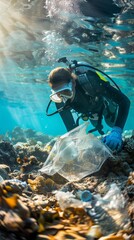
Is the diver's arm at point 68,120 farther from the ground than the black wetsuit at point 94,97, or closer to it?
closer to it

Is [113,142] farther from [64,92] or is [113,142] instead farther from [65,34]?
[65,34]

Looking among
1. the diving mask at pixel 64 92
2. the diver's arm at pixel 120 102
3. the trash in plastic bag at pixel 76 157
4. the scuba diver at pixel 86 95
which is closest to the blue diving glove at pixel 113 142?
the scuba diver at pixel 86 95

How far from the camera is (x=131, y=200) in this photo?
8.05ft

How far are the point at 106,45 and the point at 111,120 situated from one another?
8.30 m

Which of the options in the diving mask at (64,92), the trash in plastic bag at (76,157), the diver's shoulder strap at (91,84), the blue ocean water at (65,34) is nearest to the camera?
the trash in plastic bag at (76,157)

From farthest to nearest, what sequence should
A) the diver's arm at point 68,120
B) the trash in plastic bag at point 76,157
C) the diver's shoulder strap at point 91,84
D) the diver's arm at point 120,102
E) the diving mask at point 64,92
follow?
the diver's arm at point 68,120 → the diver's shoulder strap at point 91,84 → the diver's arm at point 120,102 → the diving mask at point 64,92 → the trash in plastic bag at point 76,157

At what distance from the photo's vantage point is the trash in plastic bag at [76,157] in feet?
11.6

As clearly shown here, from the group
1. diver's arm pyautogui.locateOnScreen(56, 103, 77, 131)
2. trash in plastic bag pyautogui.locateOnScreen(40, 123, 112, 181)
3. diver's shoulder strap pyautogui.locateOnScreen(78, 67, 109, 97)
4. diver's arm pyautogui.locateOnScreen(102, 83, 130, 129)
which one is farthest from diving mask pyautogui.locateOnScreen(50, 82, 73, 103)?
trash in plastic bag pyautogui.locateOnScreen(40, 123, 112, 181)

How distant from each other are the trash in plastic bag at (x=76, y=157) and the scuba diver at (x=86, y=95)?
146 centimetres

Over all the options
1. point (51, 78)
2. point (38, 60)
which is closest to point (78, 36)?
point (38, 60)

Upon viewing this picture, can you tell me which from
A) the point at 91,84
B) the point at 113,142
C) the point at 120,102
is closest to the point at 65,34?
the point at 91,84

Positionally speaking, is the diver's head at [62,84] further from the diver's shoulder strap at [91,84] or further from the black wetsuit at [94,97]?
the diver's shoulder strap at [91,84]

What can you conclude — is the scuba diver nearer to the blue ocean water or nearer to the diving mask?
the diving mask

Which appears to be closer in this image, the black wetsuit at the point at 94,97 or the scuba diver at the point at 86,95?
the scuba diver at the point at 86,95
